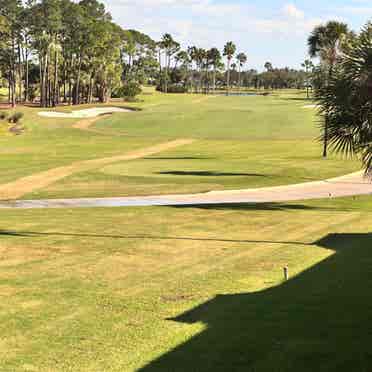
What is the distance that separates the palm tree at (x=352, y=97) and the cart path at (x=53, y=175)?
1721cm

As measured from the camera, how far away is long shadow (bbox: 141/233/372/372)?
9.27 meters

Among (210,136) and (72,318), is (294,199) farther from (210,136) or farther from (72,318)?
(210,136)

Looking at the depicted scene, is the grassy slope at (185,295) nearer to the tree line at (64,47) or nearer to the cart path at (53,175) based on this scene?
the cart path at (53,175)

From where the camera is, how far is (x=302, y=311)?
1197 cm

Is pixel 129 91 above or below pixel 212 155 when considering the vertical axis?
above

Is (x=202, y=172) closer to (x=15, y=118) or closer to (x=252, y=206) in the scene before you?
(x=252, y=206)

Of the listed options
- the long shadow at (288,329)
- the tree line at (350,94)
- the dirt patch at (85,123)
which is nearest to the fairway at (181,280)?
the long shadow at (288,329)

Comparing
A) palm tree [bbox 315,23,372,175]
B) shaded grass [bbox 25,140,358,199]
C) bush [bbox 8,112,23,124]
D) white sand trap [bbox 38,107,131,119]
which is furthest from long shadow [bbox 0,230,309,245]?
white sand trap [bbox 38,107,131,119]

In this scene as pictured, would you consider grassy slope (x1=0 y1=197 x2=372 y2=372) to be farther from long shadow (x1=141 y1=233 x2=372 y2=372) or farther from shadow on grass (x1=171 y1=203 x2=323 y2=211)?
shadow on grass (x1=171 y1=203 x2=323 y2=211)

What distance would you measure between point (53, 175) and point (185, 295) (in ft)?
97.7

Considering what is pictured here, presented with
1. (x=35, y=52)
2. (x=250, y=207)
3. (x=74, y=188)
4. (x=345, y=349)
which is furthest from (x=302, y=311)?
(x=35, y=52)

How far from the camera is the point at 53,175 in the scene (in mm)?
42469

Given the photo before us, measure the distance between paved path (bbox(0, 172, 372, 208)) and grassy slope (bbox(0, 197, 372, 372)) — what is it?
19.8 ft

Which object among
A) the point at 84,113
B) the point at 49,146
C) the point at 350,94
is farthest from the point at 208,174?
the point at 84,113
